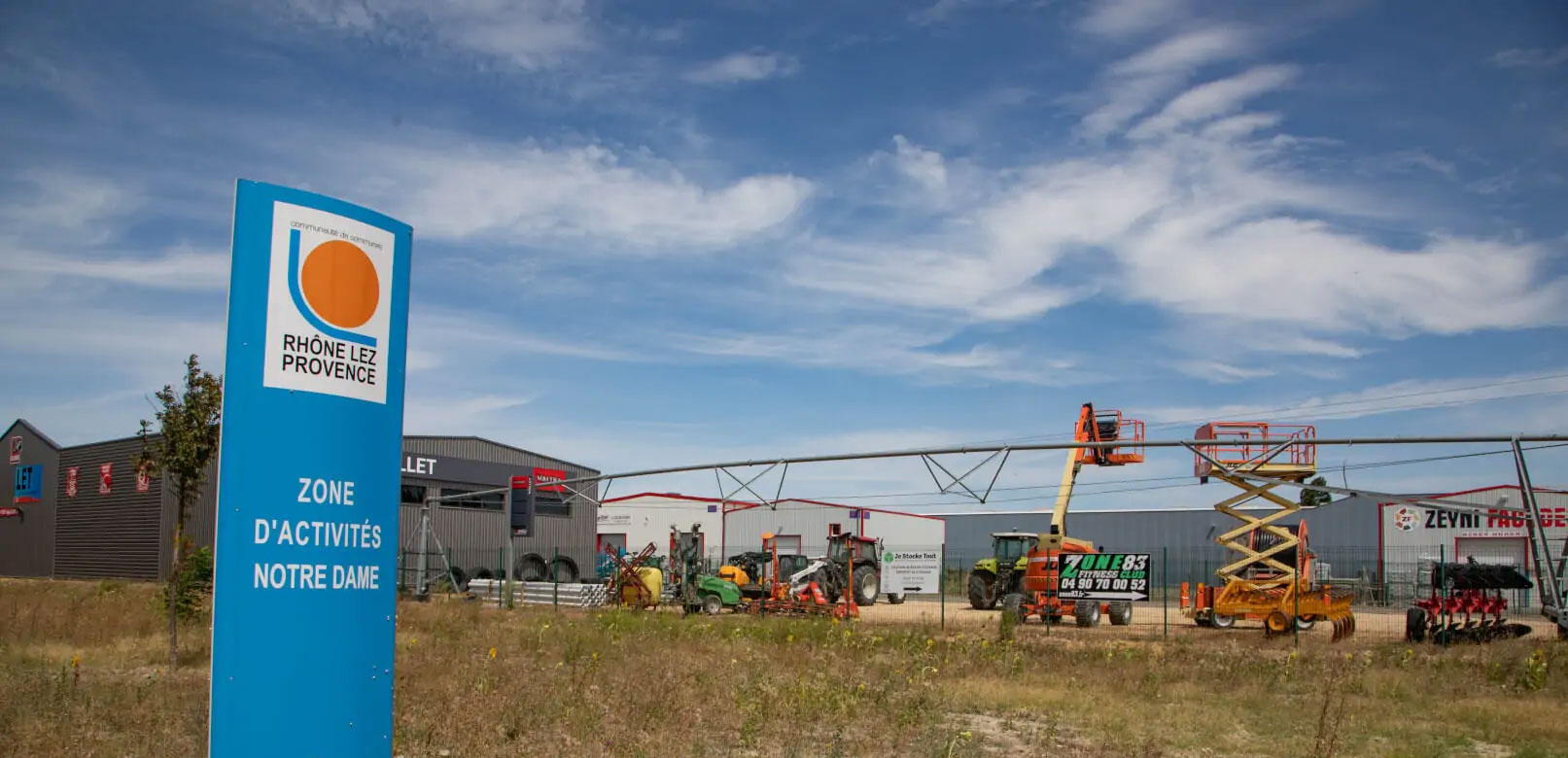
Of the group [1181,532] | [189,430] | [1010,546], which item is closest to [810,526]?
[1181,532]

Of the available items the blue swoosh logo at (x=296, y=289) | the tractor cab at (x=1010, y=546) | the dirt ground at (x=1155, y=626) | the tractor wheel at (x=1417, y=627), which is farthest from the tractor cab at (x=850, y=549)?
the blue swoosh logo at (x=296, y=289)

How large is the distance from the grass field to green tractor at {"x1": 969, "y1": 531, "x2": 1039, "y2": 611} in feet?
44.2

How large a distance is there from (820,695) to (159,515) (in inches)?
1425

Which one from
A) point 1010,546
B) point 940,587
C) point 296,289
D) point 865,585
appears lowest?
point 940,587

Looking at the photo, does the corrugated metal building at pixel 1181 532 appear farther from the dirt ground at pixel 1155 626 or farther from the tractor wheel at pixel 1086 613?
Answer: the tractor wheel at pixel 1086 613

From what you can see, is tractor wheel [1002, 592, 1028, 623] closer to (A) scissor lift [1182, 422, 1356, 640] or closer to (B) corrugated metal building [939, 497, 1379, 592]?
(A) scissor lift [1182, 422, 1356, 640]

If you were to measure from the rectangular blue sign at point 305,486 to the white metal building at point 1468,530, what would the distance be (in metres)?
46.6

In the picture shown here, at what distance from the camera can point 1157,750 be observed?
398 inches

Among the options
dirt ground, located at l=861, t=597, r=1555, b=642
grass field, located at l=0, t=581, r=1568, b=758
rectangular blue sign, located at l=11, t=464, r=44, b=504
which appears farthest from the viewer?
rectangular blue sign, located at l=11, t=464, r=44, b=504

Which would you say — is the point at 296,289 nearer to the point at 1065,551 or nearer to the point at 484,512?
the point at 1065,551

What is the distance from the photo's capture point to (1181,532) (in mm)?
62062

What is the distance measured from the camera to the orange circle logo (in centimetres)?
468

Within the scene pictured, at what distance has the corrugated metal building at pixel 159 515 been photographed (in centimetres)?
4125

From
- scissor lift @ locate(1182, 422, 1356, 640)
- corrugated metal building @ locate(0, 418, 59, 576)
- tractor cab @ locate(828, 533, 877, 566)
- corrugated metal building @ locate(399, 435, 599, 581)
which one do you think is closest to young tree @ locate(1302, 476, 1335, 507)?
scissor lift @ locate(1182, 422, 1356, 640)
